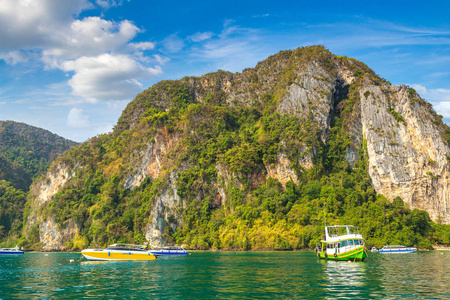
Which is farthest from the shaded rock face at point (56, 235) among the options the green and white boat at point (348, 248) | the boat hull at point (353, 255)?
the boat hull at point (353, 255)

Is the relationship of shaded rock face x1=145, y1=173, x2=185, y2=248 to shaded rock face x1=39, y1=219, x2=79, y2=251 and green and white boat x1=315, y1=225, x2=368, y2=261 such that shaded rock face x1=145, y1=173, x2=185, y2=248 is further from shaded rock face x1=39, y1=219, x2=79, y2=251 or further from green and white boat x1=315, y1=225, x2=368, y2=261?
green and white boat x1=315, y1=225, x2=368, y2=261

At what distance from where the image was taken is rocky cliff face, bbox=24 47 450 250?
97.4 m

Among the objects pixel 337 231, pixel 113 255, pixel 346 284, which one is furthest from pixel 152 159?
pixel 346 284

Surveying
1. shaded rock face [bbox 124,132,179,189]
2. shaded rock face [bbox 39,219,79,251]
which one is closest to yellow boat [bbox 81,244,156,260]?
shaded rock face [bbox 124,132,179,189]

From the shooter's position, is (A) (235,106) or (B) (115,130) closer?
(A) (235,106)

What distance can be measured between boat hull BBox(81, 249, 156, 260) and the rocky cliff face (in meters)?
54.5

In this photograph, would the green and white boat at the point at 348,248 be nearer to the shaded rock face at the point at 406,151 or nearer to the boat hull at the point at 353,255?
the boat hull at the point at 353,255

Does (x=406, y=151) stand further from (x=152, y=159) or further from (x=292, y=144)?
(x=152, y=159)

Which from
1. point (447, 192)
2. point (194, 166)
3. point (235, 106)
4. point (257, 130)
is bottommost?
point (447, 192)

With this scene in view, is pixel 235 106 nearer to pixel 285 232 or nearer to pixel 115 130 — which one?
pixel 115 130

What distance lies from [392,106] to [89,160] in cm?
11952

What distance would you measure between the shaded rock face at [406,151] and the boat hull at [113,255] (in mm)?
68671

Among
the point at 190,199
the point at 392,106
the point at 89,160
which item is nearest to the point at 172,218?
the point at 190,199

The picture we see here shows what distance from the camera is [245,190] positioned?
110750 mm
